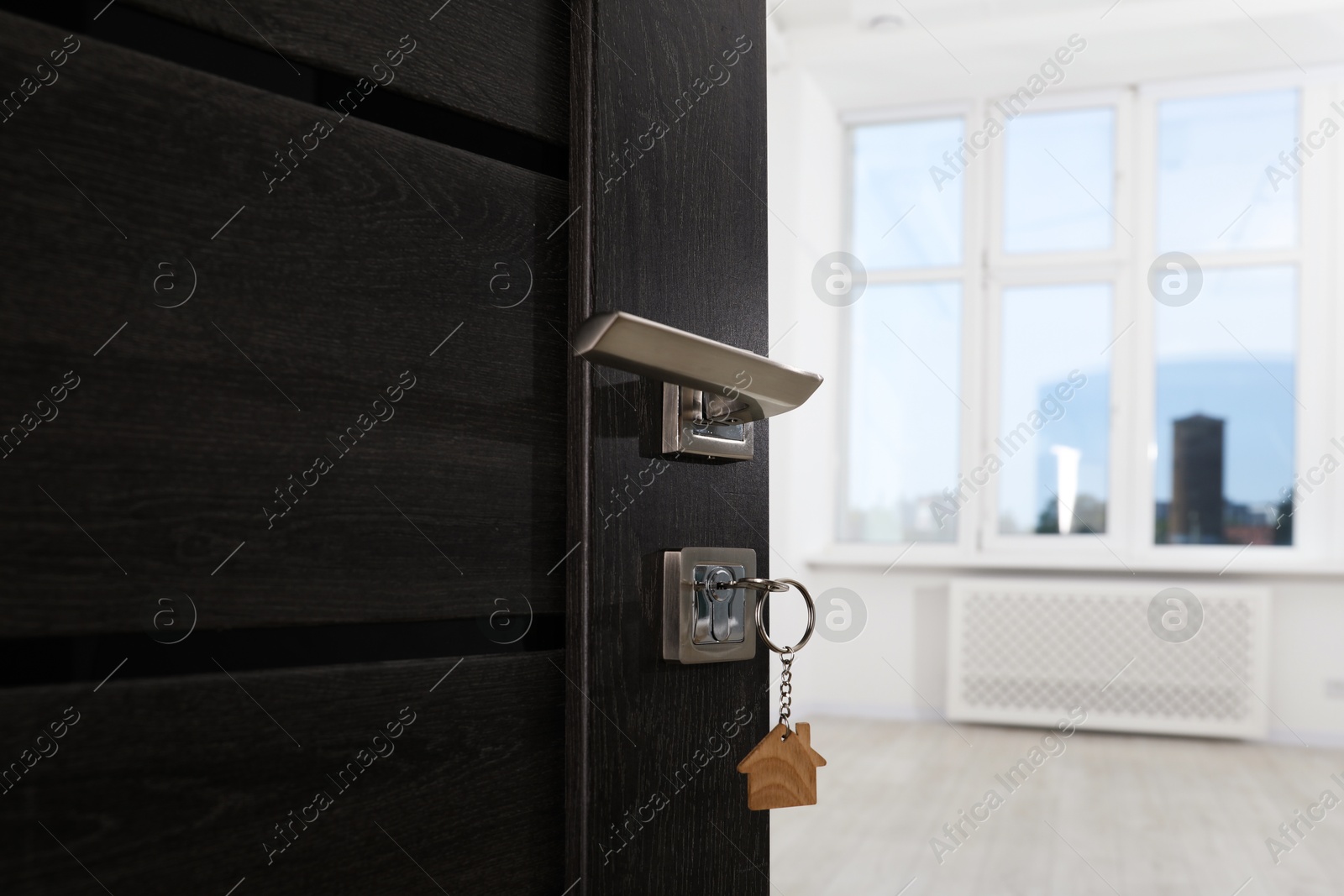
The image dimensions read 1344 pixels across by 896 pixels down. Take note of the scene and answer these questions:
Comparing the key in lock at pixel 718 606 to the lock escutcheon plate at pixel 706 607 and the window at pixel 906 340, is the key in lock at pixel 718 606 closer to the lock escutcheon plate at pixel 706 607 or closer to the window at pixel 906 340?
the lock escutcheon plate at pixel 706 607

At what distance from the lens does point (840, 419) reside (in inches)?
188

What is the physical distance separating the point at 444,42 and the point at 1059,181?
4.54 metres

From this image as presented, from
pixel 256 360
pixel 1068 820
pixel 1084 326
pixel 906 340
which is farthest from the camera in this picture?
pixel 906 340

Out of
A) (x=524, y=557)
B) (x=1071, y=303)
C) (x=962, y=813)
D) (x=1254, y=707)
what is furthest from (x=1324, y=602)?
(x=524, y=557)

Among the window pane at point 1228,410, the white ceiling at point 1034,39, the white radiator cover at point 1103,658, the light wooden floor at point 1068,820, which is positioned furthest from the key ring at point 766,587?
the window pane at point 1228,410

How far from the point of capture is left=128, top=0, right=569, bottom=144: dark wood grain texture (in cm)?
40

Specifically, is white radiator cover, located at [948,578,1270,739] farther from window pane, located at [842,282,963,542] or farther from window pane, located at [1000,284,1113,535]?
window pane, located at [842,282,963,542]

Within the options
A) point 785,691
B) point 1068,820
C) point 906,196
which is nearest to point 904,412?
point 906,196

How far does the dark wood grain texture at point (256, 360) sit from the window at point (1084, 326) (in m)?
4.26

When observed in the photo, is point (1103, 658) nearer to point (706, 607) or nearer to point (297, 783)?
point (706, 607)

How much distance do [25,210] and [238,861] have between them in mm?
245

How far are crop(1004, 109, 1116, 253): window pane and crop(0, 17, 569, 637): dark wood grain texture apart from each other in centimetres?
442

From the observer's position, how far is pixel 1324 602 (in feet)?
13.1

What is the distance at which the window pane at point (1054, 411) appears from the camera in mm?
4391
